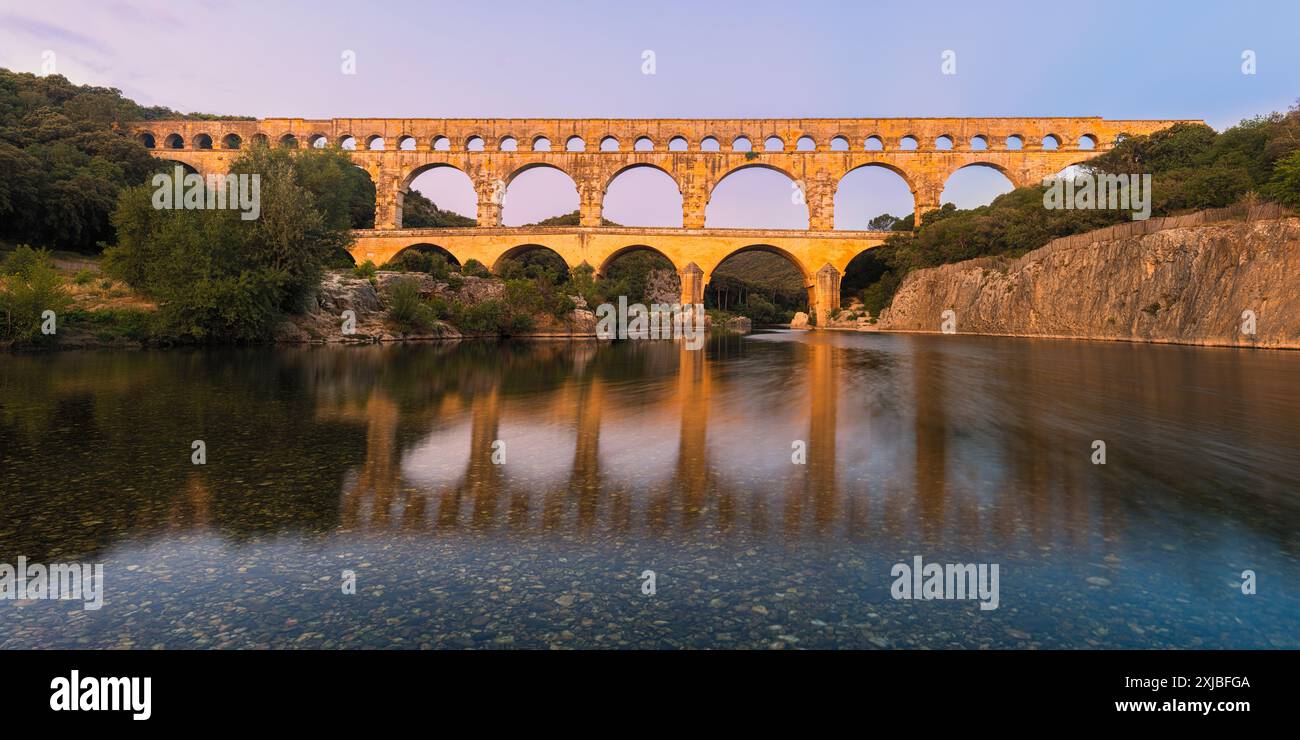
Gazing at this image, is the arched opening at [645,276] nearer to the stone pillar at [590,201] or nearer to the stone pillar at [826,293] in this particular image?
the stone pillar at [590,201]

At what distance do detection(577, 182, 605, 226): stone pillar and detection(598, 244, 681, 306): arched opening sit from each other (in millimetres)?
3773

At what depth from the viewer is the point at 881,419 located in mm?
7371

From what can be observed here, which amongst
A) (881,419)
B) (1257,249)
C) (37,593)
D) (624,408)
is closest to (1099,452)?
(881,419)

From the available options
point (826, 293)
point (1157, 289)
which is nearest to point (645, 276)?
point (826, 293)

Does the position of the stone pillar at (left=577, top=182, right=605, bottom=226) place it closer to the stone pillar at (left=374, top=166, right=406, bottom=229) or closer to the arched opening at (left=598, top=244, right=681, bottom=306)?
the arched opening at (left=598, top=244, right=681, bottom=306)

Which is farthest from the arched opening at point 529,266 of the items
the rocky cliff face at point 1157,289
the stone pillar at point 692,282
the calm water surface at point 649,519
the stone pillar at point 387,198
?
the calm water surface at point 649,519

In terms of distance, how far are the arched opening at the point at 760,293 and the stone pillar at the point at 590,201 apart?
57.5ft

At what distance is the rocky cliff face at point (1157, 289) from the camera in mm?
19711

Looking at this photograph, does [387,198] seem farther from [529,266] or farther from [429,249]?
[529,266]

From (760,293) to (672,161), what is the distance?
2902cm

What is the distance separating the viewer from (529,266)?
153ft

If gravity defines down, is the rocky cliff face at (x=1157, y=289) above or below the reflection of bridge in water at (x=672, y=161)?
below
